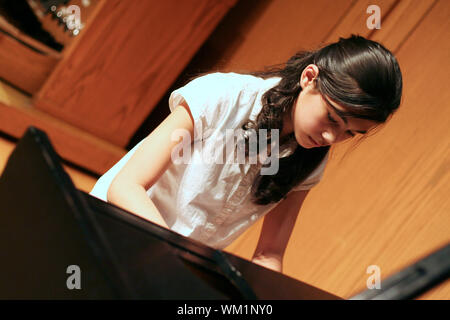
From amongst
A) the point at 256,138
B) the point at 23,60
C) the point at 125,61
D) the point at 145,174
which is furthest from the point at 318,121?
the point at 23,60

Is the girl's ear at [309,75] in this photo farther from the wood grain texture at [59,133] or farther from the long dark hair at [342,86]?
the wood grain texture at [59,133]

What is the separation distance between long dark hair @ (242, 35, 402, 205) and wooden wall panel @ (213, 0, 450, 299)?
77 cm

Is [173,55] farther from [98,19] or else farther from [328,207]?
[328,207]

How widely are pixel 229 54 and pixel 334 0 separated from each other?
1.51 ft

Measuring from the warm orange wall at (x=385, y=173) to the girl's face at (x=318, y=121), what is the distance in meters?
0.88

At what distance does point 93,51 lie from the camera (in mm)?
1805

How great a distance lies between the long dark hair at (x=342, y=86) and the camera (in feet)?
2.97

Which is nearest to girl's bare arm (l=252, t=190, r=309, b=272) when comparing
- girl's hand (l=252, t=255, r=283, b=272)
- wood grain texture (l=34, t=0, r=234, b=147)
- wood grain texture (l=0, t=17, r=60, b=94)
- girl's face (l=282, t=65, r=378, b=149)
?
girl's hand (l=252, t=255, r=283, b=272)

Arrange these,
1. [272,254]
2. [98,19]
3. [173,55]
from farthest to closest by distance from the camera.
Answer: [173,55] < [98,19] < [272,254]

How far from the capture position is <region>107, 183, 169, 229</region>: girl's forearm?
0.80 meters

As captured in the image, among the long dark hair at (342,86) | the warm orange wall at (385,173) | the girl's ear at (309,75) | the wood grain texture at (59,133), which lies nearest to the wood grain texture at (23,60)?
the wood grain texture at (59,133)

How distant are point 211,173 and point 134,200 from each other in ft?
0.87
